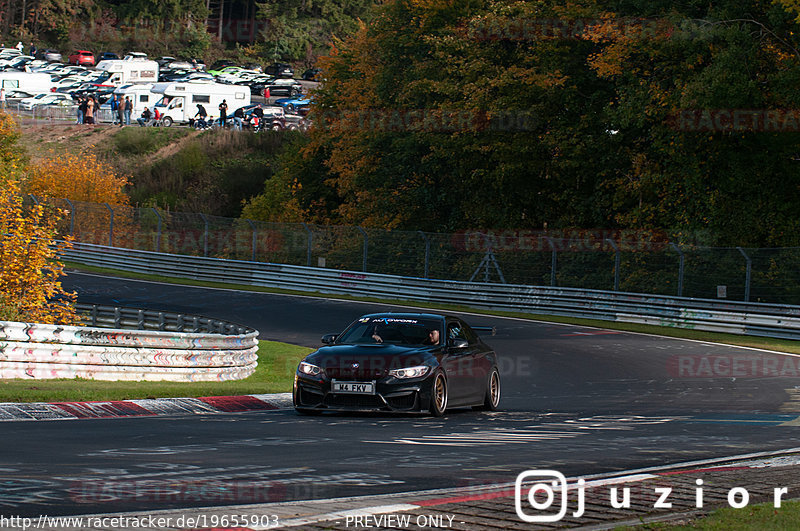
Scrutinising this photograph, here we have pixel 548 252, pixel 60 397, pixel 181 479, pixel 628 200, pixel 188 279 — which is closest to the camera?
pixel 181 479

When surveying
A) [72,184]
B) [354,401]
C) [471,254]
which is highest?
[72,184]

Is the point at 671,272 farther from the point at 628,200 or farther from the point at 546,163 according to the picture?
the point at 546,163

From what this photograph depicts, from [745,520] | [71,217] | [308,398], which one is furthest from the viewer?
[71,217]

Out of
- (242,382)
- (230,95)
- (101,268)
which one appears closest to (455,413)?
(242,382)

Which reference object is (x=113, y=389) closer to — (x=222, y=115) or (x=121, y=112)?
(x=222, y=115)

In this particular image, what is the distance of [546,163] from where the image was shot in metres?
40.7

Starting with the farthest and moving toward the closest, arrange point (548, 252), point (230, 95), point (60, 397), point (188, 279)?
point (230, 95) < point (188, 279) < point (548, 252) < point (60, 397)

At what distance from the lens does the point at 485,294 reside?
3466cm

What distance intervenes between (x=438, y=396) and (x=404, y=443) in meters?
3.35

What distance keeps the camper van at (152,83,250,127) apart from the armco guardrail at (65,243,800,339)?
3080cm

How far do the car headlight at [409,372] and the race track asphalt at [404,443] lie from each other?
1.69 feet

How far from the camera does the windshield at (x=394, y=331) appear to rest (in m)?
13.9

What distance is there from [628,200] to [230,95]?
1762 inches

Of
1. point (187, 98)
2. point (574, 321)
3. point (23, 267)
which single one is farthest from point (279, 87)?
point (23, 267)
